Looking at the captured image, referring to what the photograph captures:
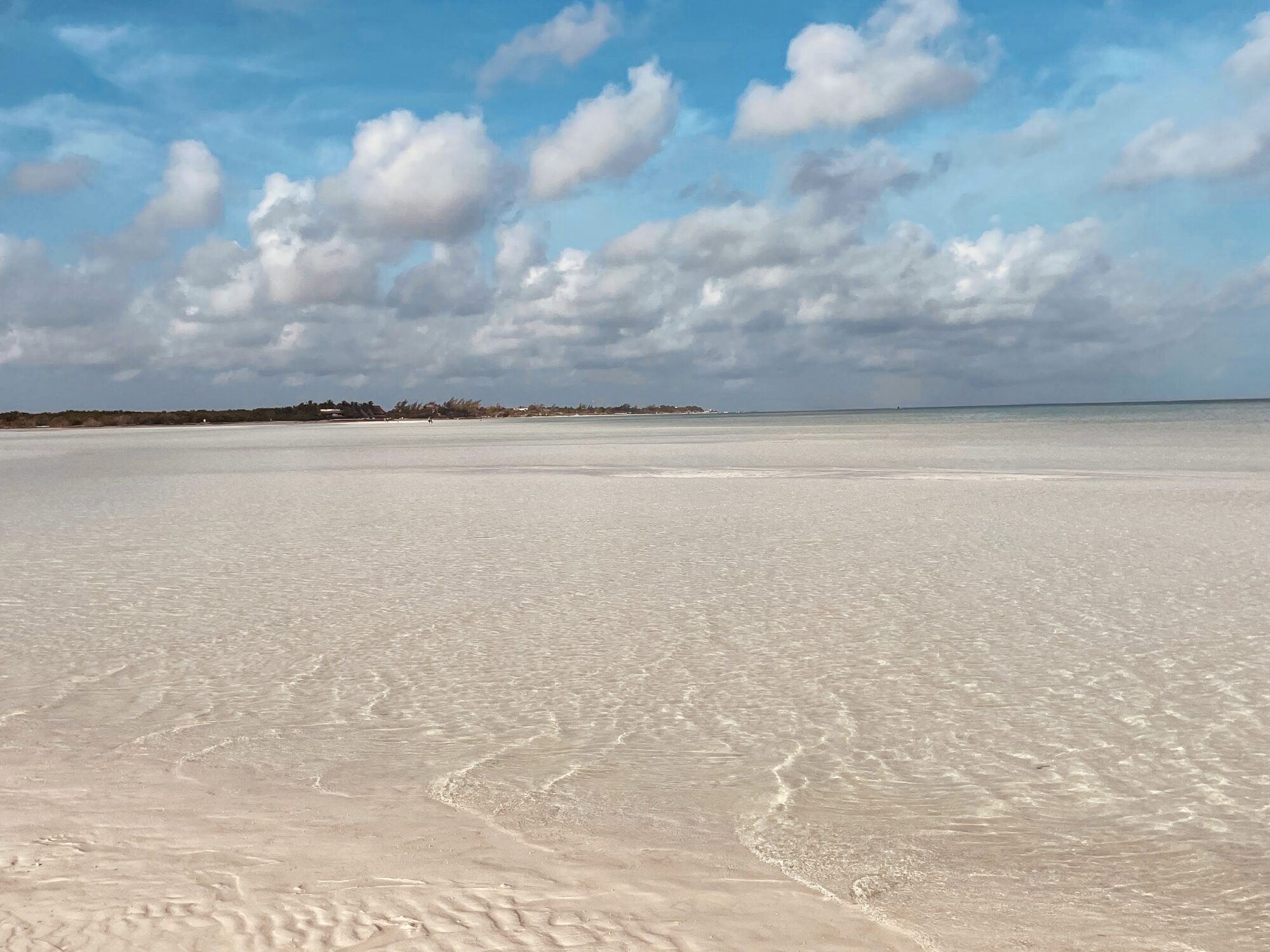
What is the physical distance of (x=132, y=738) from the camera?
5164 mm

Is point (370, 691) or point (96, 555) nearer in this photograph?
point (370, 691)

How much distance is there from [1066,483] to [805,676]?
48.8 ft

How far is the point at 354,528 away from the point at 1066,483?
42.8 feet

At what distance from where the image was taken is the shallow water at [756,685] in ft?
12.6

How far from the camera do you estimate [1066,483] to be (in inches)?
763

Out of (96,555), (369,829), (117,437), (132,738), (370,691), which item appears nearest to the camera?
(369,829)

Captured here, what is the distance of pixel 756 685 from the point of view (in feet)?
20.1

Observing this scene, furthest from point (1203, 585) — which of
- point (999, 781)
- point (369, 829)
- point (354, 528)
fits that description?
point (354, 528)

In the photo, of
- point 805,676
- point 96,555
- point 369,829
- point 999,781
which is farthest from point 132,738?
point 96,555

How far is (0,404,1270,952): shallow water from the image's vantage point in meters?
3.85

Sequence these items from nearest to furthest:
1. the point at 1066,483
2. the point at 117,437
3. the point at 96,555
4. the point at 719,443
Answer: the point at 96,555 < the point at 1066,483 < the point at 719,443 < the point at 117,437

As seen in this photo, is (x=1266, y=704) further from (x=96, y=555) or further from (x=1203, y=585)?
(x=96, y=555)

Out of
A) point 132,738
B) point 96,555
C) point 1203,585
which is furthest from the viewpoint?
point 96,555

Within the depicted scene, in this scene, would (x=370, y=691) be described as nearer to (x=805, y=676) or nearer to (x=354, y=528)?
(x=805, y=676)
